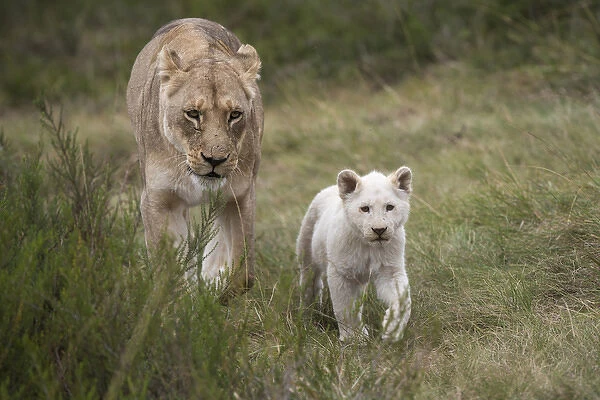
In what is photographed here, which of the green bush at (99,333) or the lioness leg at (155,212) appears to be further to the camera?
the lioness leg at (155,212)

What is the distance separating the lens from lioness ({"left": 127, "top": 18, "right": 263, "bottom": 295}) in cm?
525

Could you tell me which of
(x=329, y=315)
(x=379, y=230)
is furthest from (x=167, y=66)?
(x=329, y=315)

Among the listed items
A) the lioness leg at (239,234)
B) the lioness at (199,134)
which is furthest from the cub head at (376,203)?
the lioness leg at (239,234)

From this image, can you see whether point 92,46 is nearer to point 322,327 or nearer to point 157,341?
point 322,327

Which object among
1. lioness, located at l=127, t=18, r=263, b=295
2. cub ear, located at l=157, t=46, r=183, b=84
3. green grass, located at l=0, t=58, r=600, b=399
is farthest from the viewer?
cub ear, located at l=157, t=46, r=183, b=84

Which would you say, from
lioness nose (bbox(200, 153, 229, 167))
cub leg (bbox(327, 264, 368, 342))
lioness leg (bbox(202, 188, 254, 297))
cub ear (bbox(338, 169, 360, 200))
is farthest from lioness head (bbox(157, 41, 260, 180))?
cub leg (bbox(327, 264, 368, 342))

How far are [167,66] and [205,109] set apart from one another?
458mm

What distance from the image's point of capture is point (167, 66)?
18.1 ft

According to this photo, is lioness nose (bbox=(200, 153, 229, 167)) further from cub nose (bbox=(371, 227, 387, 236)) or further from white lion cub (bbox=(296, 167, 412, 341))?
cub nose (bbox=(371, 227, 387, 236))

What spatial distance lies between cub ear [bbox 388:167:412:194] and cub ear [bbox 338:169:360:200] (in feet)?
0.70

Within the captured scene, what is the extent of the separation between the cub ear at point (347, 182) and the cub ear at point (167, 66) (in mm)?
1207

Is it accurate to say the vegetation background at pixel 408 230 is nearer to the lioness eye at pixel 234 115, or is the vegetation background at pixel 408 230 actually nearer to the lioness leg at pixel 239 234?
the lioness leg at pixel 239 234

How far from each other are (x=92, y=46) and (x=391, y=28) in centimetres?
651

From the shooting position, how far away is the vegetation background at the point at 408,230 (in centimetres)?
384
